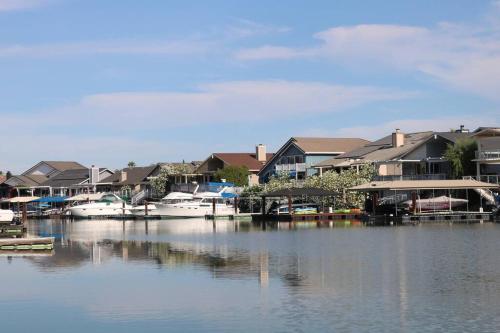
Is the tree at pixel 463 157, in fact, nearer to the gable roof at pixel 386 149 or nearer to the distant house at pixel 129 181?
the gable roof at pixel 386 149

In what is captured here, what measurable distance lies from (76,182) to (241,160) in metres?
40.3

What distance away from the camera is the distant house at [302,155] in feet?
383

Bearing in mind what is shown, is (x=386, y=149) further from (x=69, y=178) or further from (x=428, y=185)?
(x=69, y=178)

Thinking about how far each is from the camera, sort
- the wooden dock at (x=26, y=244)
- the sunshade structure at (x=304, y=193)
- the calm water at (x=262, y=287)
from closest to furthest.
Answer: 1. the calm water at (x=262, y=287)
2. the wooden dock at (x=26, y=244)
3. the sunshade structure at (x=304, y=193)

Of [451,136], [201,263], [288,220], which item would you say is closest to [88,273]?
[201,263]

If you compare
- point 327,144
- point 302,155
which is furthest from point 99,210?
point 327,144

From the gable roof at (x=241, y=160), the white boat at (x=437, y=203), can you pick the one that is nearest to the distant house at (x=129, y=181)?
Answer: the gable roof at (x=241, y=160)

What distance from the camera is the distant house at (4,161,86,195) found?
16275 cm

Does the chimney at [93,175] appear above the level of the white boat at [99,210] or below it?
above

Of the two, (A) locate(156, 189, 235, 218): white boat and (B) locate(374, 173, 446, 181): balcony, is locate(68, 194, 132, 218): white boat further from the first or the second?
(B) locate(374, 173, 446, 181): balcony

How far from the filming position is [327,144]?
400 feet

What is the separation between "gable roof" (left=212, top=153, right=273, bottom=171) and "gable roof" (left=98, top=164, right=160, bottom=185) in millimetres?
18295

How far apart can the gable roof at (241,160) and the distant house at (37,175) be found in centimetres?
4544

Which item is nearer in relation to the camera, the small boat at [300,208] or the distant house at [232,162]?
the small boat at [300,208]
